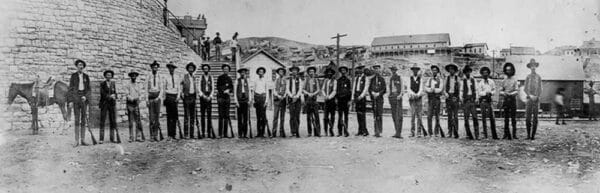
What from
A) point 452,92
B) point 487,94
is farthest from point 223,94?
point 487,94

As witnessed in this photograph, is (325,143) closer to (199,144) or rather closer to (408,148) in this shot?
(408,148)

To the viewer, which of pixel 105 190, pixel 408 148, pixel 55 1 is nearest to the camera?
pixel 105 190

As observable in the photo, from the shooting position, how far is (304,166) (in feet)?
19.9

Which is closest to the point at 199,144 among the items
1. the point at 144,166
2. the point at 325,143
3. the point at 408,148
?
the point at 144,166

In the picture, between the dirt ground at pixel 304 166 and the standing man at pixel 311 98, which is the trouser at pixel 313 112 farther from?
the dirt ground at pixel 304 166

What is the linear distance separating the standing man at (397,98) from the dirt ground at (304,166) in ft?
1.99

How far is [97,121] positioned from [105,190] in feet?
22.6

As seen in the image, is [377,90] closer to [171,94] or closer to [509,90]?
[509,90]

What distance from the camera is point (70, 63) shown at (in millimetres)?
10102

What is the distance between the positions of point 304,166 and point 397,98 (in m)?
3.39

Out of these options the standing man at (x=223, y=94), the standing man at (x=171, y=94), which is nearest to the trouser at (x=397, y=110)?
the standing man at (x=223, y=94)

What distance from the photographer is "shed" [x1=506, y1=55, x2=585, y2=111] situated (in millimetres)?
18719

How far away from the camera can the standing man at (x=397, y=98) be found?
8570 millimetres

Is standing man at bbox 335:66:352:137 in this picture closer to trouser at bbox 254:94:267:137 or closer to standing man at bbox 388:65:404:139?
standing man at bbox 388:65:404:139
